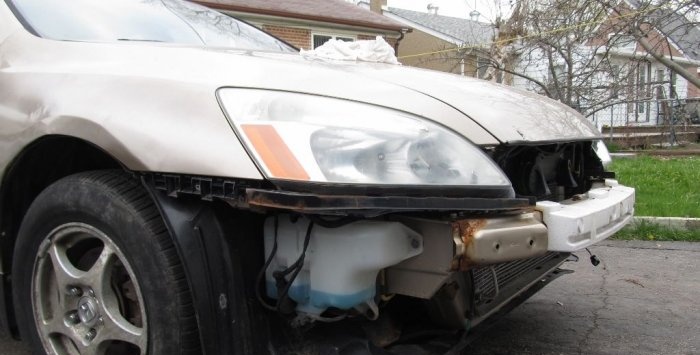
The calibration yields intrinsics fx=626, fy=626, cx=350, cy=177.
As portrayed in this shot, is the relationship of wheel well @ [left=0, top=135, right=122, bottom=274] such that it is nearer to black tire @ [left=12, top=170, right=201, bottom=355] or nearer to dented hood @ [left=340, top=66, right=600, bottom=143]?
black tire @ [left=12, top=170, right=201, bottom=355]

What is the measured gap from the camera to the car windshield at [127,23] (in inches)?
106

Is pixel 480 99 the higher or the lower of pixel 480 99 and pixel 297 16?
the lower

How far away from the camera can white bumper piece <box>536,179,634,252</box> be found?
206cm

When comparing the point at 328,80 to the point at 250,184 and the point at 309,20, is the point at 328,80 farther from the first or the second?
the point at 309,20

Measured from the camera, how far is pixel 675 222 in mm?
5840

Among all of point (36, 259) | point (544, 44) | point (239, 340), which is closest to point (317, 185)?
point (239, 340)

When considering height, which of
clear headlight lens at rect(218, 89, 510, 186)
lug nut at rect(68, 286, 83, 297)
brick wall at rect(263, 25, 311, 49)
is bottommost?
lug nut at rect(68, 286, 83, 297)

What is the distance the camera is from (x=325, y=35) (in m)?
16.9

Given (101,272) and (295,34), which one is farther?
(295,34)

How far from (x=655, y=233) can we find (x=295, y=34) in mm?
11788

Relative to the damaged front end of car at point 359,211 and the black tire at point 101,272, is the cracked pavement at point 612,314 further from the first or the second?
the black tire at point 101,272

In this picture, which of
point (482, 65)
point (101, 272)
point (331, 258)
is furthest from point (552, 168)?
point (482, 65)

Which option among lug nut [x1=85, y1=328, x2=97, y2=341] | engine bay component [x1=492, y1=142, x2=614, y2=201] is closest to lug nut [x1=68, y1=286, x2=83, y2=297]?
lug nut [x1=85, y1=328, x2=97, y2=341]

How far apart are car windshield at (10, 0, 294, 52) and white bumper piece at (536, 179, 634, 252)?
1746 millimetres
